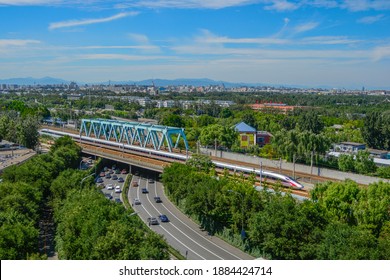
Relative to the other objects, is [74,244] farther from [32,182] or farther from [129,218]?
[32,182]

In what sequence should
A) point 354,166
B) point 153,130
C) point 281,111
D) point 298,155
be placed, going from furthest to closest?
point 281,111
point 153,130
point 298,155
point 354,166

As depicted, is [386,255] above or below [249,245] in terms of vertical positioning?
above

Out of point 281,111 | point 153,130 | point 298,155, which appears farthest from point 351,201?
point 281,111

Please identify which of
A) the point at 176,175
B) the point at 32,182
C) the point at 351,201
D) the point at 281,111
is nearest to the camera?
the point at 351,201

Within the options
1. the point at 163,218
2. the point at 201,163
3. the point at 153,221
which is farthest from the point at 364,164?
the point at 153,221

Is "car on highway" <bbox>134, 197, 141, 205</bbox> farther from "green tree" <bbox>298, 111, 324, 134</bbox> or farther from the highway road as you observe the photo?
"green tree" <bbox>298, 111, 324, 134</bbox>

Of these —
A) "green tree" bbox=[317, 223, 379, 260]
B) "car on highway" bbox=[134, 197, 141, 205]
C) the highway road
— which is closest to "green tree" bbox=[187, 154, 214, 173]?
the highway road

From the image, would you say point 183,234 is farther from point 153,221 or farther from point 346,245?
point 346,245
